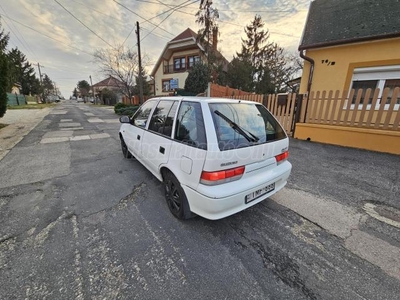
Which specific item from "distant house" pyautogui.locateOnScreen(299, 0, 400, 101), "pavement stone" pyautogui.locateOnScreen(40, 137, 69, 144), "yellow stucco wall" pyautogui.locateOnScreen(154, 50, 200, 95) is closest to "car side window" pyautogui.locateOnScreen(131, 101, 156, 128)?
"pavement stone" pyautogui.locateOnScreen(40, 137, 69, 144)

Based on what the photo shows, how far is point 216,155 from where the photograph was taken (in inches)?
75.4

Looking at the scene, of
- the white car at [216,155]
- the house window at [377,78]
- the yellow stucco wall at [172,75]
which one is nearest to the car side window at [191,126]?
the white car at [216,155]

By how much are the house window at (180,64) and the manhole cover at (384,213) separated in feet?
75.6

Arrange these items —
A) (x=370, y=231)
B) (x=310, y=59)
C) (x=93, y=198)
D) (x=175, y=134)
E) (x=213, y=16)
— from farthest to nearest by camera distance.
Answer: (x=213, y=16)
(x=310, y=59)
(x=93, y=198)
(x=175, y=134)
(x=370, y=231)

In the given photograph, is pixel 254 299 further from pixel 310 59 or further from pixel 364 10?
pixel 364 10

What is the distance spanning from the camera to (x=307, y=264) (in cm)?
185

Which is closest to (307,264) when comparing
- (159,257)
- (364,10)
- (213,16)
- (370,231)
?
(370,231)

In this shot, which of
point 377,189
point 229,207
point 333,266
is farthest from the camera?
point 377,189

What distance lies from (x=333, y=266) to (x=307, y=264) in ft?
0.84

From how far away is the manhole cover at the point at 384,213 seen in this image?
2488 mm

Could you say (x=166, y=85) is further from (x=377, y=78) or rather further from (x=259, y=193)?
(x=259, y=193)

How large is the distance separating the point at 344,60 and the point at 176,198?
30.3 ft

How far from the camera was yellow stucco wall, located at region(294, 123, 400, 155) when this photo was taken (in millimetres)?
4758

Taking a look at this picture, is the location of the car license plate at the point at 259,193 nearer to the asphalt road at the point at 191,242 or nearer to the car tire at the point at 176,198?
the asphalt road at the point at 191,242
